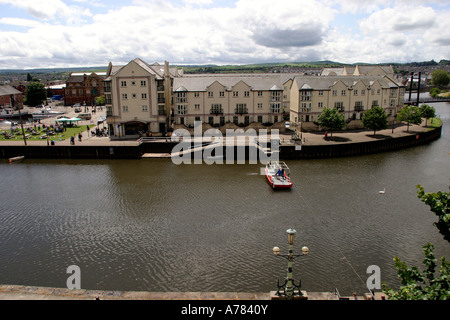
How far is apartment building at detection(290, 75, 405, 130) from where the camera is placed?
66.6m

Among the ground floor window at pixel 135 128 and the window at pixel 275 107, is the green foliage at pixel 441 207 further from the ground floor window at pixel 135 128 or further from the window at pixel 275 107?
the ground floor window at pixel 135 128

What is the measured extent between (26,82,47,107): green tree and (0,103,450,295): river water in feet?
234

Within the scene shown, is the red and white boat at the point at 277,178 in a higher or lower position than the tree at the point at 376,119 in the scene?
lower

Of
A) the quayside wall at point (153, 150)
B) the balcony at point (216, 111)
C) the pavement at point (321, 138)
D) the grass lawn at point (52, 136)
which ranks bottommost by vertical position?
the quayside wall at point (153, 150)

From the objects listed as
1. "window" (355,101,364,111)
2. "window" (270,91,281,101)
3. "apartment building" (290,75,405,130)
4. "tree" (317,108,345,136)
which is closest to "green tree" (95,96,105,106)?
"window" (270,91,281,101)

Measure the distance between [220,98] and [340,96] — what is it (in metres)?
23.4

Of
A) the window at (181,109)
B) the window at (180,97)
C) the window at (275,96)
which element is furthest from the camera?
the window at (275,96)

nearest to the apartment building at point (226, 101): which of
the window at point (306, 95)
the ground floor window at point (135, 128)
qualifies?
the window at point (306, 95)

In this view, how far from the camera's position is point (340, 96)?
224 feet

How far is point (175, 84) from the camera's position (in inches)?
2569

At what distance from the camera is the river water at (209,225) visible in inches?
924

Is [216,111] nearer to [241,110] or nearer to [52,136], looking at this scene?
[241,110]

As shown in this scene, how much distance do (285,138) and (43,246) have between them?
40921 mm

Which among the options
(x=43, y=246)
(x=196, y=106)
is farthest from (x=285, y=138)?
(x=43, y=246)
